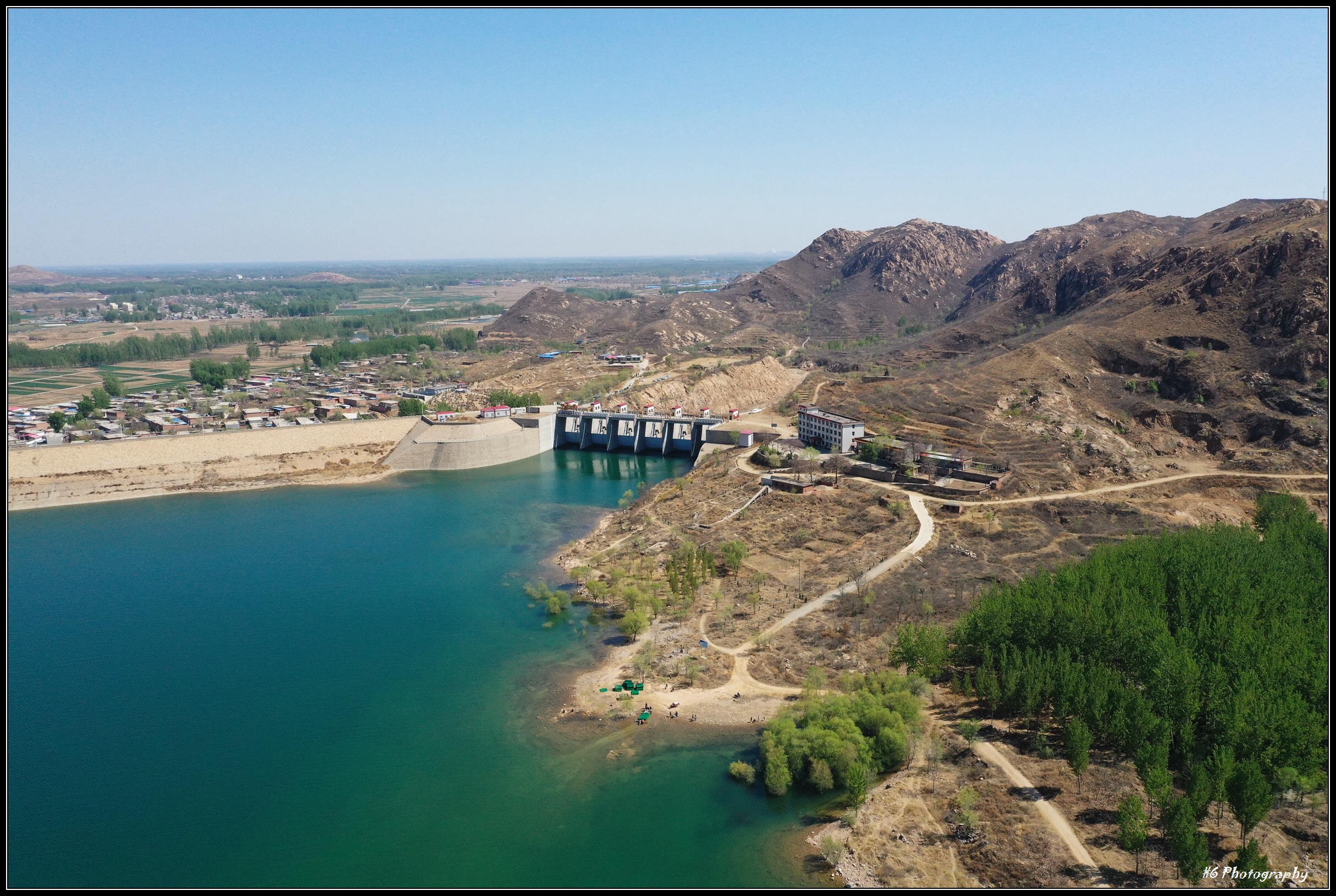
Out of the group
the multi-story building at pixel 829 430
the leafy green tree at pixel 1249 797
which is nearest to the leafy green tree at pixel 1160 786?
the leafy green tree at pixel 1249 797

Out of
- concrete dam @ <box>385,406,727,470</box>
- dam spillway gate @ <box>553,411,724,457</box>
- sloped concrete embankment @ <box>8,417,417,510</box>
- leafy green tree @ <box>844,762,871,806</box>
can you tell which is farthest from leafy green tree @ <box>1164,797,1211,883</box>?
sloped concrete embankment @ <box>8,417,417,510</box>

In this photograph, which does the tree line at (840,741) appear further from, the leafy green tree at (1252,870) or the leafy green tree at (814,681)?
the leafy green tree at (1252,870)

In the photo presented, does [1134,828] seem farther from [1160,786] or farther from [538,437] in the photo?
[538,437]

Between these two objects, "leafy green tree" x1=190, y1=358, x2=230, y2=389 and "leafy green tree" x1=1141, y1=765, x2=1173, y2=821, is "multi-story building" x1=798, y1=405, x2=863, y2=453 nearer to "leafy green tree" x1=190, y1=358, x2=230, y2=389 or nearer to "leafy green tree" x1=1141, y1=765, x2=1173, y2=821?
"leafy green tree" x1=1141, y1=765, x2=1173, y2=821

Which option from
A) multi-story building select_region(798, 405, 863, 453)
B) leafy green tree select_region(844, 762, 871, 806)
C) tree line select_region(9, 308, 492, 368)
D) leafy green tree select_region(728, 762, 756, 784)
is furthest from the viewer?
tree line select_region(9, 308, 492, 368)

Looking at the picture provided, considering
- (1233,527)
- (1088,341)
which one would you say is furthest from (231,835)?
(1088,341)

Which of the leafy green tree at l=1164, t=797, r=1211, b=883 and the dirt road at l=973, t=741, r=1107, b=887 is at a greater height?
the leafy green tree at l=1164, t=797, r=1211, b=883

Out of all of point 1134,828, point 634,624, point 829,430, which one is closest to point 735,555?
point 634,624

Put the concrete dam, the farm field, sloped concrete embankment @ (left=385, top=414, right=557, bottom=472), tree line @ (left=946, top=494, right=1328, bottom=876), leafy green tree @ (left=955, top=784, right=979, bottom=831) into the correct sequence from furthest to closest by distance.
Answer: the farm field → the concrete dam → sloped concrete embankment @ (left=385, top=414, right=557, bottom=472) → leafy green tree @ (left=955, top=784, right=979, bottom=831) → tree line @ (left=946, top=494, right=1328, bottom=876)
